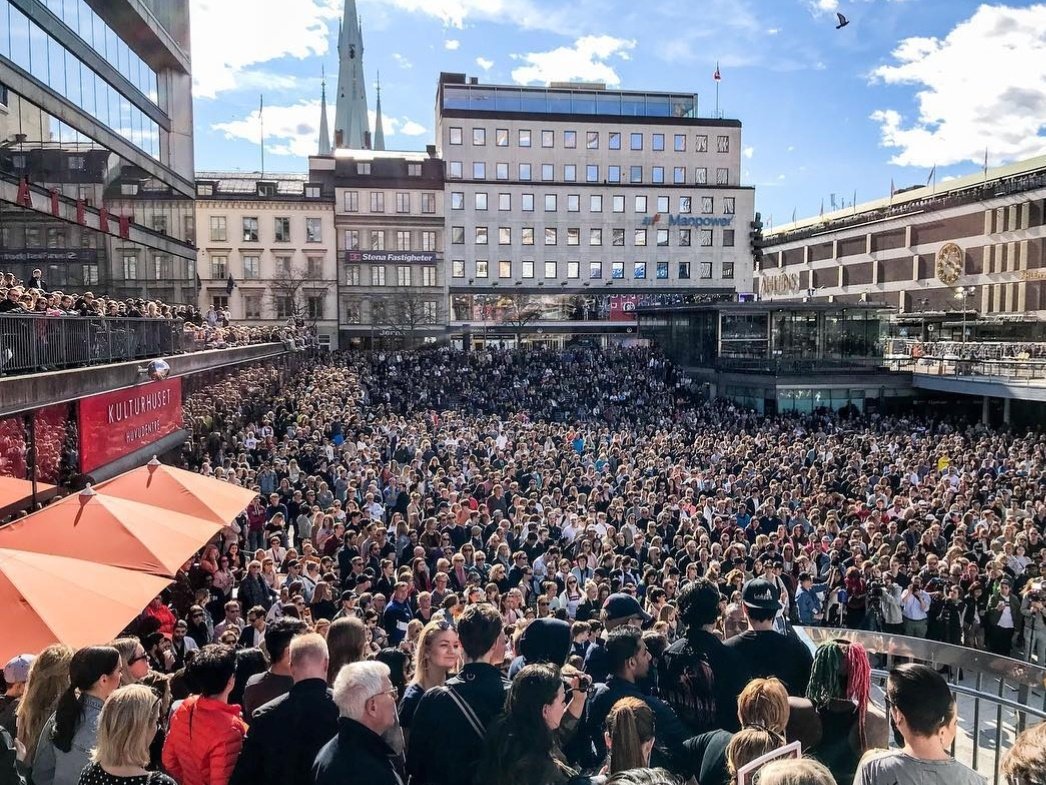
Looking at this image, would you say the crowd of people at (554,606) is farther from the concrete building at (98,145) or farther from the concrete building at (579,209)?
the concrete building at (579,209)

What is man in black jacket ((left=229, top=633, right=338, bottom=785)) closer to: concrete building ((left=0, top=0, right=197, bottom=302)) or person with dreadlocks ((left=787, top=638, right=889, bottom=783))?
person with dreadlocks ((left=787, top=638, right=889, bottom=783))

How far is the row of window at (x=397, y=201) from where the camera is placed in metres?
57.8

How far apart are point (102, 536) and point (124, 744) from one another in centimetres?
520

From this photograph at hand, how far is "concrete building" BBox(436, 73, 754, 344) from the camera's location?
59781mm

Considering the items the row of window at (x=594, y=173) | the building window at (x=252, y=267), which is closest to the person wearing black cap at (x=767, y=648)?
the building window at (x=252, y=267)

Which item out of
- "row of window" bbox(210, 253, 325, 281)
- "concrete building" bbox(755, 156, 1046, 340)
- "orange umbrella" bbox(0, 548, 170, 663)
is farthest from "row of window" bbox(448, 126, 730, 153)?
"orange umbrella" bbox(0, 548, 170, 663)

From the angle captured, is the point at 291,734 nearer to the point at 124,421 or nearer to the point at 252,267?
the point at 124,421

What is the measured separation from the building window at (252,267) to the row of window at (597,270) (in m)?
14.7

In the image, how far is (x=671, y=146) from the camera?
62.5m

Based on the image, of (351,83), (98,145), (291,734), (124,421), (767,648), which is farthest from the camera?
(351,83)

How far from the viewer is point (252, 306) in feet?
189

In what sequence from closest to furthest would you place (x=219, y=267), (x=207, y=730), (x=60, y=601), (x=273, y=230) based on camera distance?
(x=207, y=730) < (x=60, y=601) < (x=219, y=267) < (x=273, y=230)

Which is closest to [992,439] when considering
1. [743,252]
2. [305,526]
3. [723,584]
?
[723,584]

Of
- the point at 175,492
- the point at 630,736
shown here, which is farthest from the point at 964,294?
the point at 630,736
